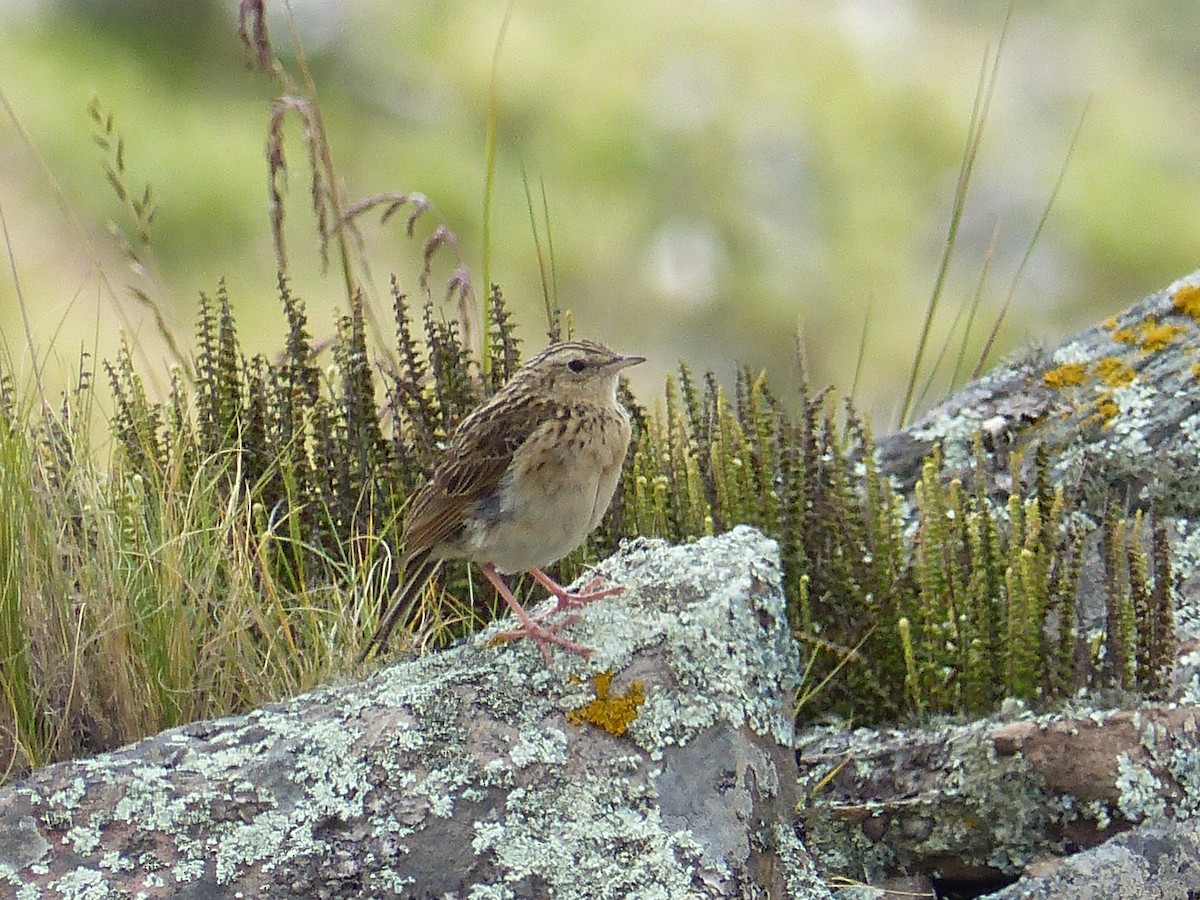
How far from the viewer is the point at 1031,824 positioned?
3365mm

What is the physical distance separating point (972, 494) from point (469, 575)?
61.2 inches

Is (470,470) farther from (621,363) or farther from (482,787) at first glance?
(482,787)

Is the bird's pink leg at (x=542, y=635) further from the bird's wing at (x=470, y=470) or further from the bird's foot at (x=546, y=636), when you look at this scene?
the bird's wing at (x=470, y=470)

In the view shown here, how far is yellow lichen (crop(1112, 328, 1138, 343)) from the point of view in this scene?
5.00 meters

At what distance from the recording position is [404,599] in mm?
3877

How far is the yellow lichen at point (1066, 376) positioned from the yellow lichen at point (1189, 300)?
Answer: 360 mm

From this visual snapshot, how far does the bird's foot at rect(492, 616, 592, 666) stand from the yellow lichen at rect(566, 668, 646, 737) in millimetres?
101

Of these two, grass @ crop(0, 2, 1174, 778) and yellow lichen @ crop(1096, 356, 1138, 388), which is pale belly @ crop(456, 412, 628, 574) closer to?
grass @ crop(0, 2, 1174, 778)

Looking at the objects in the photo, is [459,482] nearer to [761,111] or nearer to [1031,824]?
[1031,824]

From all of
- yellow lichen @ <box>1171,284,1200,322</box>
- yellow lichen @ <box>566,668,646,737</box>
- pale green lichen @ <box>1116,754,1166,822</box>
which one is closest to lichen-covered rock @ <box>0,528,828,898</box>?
yellow lichen @ <box>566,668,646,737</box>

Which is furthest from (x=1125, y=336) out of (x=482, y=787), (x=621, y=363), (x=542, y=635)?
(x=482, y=787)

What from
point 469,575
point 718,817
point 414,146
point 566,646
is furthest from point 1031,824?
point 414,146

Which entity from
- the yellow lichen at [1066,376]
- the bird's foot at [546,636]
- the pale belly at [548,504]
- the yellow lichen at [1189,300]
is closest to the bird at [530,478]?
the pale belly at [548,504]

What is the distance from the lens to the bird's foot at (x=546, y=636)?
10.4 ft
